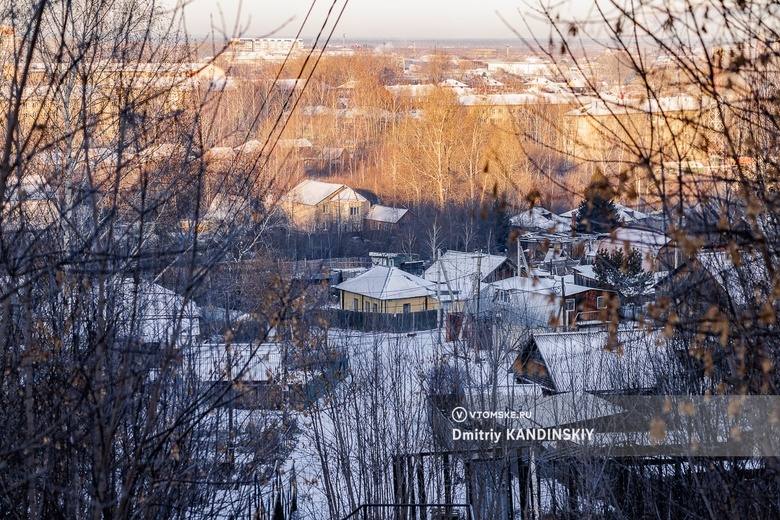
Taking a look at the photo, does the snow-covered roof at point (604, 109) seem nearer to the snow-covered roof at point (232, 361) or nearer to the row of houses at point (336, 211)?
the snow-covered roof at point (232, 361)

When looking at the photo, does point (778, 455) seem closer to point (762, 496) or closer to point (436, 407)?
point (762, 496)

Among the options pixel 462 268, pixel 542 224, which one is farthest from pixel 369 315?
pixel 542 224

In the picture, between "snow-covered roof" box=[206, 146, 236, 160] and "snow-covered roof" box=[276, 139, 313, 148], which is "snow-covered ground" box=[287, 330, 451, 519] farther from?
"snow-covered roof" box=[276, 139, 313, 148]

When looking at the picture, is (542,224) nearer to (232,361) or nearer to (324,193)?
(232,361)

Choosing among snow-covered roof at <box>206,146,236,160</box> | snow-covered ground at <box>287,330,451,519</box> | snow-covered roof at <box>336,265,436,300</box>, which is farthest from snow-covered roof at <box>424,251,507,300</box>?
snow-covered roof at <box>206,146,236,160</box>

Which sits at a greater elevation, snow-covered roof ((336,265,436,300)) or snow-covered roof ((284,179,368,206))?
snow-covered roof ((284,179,368,206))

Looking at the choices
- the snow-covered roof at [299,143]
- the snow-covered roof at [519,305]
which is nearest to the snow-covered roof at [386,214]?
the snow-covered roof at [299,143]
